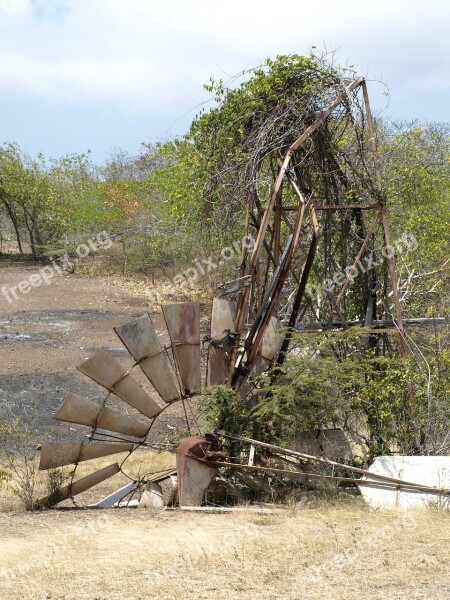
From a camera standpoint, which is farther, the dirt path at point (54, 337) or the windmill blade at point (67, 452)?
the dirt path at point (54, 337)

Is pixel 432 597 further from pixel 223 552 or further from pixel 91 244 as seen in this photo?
pixel 91 244

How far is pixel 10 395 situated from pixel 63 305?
423 inches

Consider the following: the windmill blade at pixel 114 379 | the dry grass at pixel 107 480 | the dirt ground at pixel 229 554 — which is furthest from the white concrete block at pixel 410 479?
the dry grass at pixel 107 480

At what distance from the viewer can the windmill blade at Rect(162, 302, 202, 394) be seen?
393 inches

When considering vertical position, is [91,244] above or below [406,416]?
above

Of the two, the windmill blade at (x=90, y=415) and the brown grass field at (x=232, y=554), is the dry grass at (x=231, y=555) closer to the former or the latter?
the brown grass field at (x=232, y=554)

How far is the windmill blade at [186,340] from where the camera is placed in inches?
393

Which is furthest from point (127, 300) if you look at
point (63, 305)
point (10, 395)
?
point (10, 395)

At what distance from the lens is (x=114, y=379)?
379 inches

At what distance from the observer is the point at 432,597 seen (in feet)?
21.3

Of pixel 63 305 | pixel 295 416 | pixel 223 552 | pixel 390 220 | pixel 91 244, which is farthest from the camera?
pixel 91 244
